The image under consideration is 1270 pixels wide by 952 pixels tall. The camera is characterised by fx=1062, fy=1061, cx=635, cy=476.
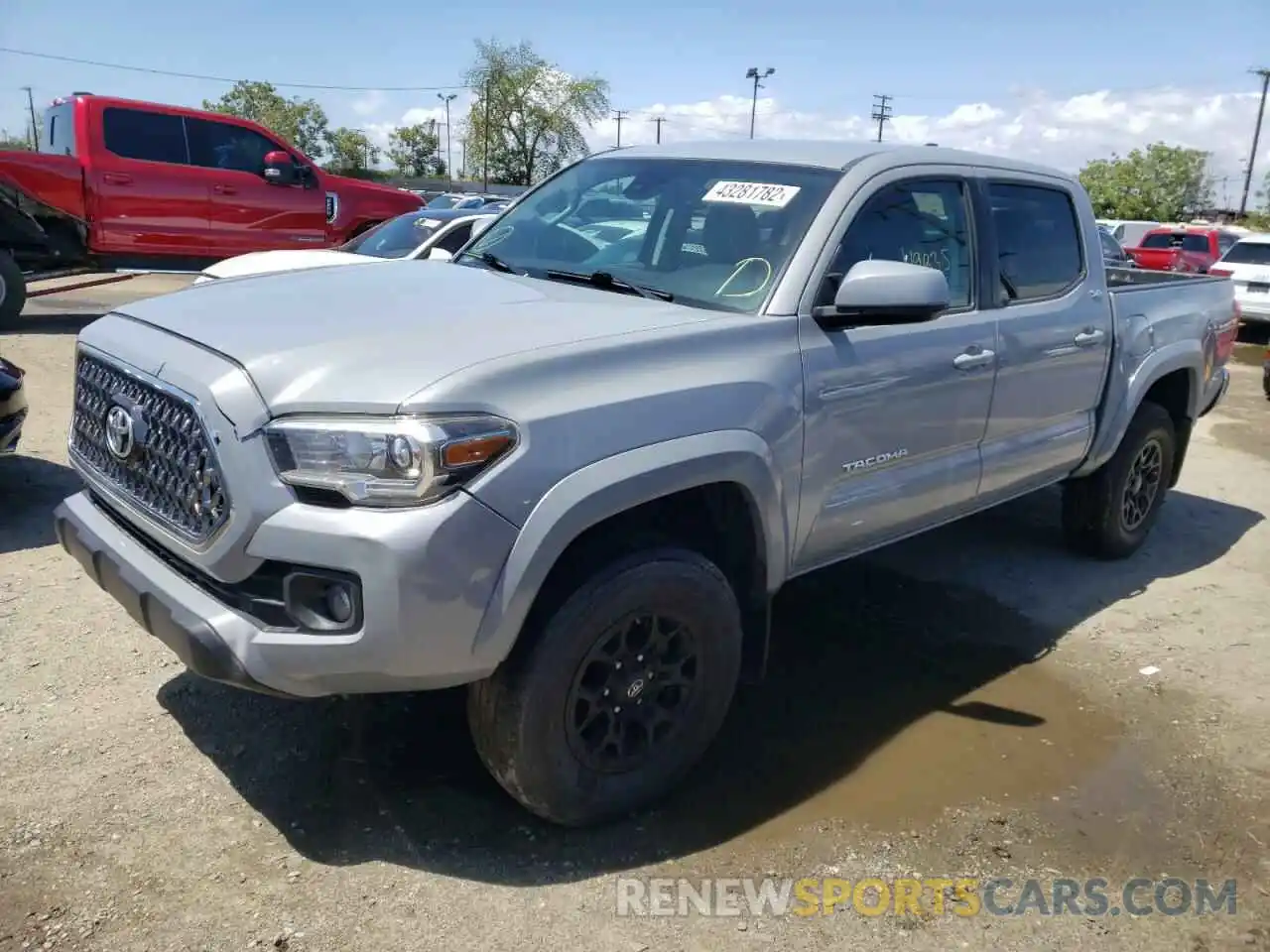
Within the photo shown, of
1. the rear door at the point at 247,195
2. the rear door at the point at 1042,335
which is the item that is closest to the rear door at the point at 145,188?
the rear door at the point at 247,195

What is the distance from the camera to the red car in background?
798 inches

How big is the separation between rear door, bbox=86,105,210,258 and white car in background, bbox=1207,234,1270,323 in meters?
14.3

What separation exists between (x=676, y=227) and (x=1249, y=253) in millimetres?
16096

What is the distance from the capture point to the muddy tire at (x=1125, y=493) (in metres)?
5.38

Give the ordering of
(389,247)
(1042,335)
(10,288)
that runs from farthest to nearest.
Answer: (10,288)
(389,247)
(1042,335)

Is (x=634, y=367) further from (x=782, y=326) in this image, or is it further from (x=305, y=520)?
(x=305, y=520)

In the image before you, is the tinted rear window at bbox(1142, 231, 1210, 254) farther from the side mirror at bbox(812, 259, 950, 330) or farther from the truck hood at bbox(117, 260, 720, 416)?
the truck hood at bbox(117, 260, 720, 416)

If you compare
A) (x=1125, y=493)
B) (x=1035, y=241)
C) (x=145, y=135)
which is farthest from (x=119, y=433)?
(x=145, y=135)

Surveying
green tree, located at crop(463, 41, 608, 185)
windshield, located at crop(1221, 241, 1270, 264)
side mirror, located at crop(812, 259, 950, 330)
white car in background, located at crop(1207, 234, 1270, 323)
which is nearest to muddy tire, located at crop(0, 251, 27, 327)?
side mirror, located at crop(812, 259, 950, 330)

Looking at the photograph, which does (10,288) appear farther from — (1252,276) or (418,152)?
(418,152)

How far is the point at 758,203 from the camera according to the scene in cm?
357

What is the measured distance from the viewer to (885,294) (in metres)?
3.20

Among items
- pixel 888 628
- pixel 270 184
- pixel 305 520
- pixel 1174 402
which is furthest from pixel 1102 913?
pixel 270 184

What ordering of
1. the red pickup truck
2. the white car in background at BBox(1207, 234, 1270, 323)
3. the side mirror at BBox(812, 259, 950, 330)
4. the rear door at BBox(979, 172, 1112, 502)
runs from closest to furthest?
the side mirror at BBox(812, 259, 950, 330), the rear door at BBox(979, 172, 1112, 502), the red pickup truck, the white car in background at BBox(1207, 234, 1270, 323)
